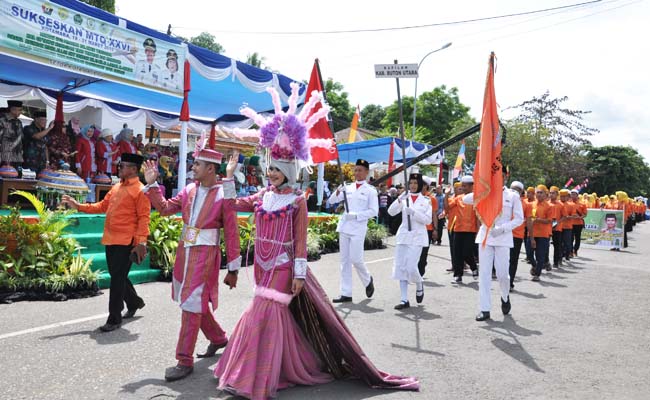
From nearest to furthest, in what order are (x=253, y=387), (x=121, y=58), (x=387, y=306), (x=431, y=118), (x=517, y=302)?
(x=253, y=387)
(x=387, y=306)
(x=517, y=302)
(x=121, y=58)
(x=431, y=118)

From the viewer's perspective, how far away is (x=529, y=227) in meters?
10.8

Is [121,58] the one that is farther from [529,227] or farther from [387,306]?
[529,227]

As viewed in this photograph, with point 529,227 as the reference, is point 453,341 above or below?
below

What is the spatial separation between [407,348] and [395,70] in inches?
132

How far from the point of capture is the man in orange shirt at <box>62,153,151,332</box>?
562cm

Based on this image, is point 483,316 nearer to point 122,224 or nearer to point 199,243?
point 199,243

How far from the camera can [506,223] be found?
729cm

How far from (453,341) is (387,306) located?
178 cm

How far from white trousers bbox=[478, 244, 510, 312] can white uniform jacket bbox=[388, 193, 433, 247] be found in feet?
2.94

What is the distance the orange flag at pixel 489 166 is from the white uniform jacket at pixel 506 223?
9.5 inches

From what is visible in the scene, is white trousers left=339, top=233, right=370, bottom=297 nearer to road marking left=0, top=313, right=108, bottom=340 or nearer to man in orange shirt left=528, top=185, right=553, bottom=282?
road marking left=0, top=313, right=108, bottom=340

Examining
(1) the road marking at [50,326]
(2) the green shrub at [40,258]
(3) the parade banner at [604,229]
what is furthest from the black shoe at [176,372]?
(3) the parade banner at [604,229]

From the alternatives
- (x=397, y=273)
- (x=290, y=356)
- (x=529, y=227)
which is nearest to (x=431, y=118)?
(x=529, y=227)

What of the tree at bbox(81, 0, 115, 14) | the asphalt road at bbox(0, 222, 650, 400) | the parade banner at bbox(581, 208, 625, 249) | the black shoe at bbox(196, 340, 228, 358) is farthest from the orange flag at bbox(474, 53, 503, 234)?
the tree at bbox(81, 0, 115, 14)
